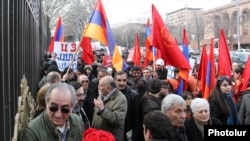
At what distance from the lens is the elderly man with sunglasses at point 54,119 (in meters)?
3.12

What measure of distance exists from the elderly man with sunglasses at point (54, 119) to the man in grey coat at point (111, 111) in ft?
5.90

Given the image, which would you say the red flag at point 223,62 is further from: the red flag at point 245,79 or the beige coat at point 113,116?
the beige coat at point 113,116

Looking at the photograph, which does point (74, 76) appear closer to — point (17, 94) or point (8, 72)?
point (17, 94)

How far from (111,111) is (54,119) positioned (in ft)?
6.92

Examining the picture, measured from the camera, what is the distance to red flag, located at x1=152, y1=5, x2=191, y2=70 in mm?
8055

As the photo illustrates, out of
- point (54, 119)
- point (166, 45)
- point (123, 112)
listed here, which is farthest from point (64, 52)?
point (54, 119)

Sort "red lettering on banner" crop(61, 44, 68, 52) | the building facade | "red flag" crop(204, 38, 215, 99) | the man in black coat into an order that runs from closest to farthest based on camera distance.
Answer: the man in black coat → "red flag" crop(204, 38, 215, 99) → "red lettering on banner" crop(61, 44, 68, 52) → the building facade

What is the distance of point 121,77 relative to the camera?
20.8ft

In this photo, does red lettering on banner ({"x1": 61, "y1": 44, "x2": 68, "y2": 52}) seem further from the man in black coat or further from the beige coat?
the beige coat

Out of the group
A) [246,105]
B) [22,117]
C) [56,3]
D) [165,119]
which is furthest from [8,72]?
[56,3]

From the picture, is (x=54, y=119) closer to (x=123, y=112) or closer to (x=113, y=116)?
(x=113, y=116)

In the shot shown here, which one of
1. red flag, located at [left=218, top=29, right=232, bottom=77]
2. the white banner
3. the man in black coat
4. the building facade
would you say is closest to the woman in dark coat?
the man in black coat

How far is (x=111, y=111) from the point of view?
5.21m

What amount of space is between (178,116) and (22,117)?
1.64m
